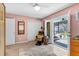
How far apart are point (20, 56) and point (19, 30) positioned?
43 centimetres

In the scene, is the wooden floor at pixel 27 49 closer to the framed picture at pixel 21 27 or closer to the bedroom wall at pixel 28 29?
the bedroom wall at pixel 28 29

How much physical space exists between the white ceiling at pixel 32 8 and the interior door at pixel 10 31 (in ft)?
0.51

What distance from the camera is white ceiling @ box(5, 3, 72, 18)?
1658 mm

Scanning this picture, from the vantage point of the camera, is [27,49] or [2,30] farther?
Answer: [27,49]

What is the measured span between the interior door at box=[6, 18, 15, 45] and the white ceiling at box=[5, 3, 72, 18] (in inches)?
6.1

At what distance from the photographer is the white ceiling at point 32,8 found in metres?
1.66

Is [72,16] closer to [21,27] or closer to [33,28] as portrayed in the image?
[33,28]

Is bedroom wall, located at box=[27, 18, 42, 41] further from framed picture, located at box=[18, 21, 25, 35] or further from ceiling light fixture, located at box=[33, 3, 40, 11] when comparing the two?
ceiling light fixture, located at box=[33, 3, 40, 11]

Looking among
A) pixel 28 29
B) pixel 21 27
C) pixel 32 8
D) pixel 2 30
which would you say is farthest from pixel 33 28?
pixel 2 30

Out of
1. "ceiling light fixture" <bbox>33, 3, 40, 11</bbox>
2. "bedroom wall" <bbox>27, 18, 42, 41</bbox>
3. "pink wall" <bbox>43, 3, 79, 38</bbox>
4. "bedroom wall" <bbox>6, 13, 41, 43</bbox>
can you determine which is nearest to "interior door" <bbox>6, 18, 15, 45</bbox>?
"bedroom wall" <bbox>6, 13, 41, 43</bbox>

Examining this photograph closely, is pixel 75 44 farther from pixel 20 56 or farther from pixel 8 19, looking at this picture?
pixel 8 19

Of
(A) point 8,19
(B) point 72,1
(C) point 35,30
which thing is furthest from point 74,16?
(A) point 8,19

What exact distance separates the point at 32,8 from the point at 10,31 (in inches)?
20.3

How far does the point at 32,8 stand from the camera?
1.75 m
